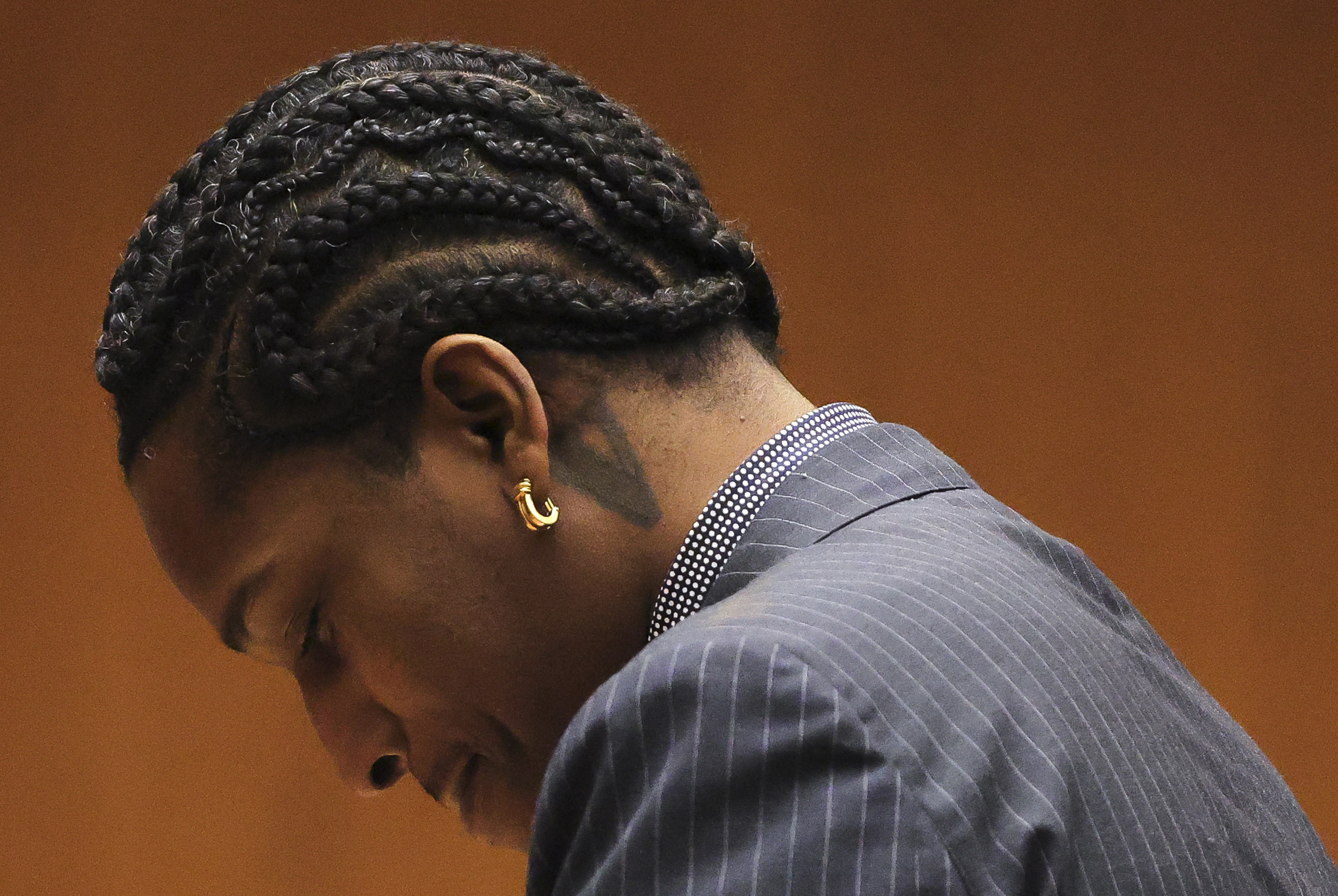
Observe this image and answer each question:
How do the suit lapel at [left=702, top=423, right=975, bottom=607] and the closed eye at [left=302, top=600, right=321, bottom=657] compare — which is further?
the closed eye at [left=302, top=600, right=321, bottom=657]

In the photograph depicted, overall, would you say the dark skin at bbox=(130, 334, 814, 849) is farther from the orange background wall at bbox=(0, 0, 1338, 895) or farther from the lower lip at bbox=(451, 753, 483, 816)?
the orange background wall at bbox=(0, 0, 1338, 895)

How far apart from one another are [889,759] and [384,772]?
47cm

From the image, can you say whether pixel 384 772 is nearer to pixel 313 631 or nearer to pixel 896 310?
pixel 313 631

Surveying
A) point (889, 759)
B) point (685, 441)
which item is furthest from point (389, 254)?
point (889, 759)

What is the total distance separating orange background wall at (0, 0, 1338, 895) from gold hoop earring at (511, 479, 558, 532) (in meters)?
1.19

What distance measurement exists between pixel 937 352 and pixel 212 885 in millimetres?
1112

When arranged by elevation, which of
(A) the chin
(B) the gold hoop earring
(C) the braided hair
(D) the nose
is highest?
(C) the braided hair

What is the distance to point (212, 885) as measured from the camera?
204cm

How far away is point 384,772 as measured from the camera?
0.96 meters

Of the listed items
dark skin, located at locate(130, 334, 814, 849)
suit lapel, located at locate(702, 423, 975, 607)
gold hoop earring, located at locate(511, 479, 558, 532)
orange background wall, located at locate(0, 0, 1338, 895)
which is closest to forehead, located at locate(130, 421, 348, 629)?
dark skin, located at locate(130, 334, 814, 849)

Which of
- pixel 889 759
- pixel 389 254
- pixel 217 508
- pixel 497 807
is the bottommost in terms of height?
pixel 497 807

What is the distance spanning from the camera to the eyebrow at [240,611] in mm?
882

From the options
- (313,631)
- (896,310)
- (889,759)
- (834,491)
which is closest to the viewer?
(889,759)

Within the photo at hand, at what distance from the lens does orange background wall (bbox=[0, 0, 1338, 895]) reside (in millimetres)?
1901
